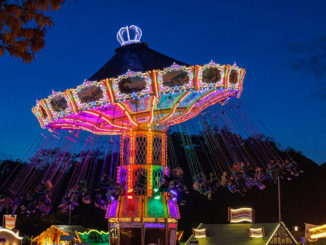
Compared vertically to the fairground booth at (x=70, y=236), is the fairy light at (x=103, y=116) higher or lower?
higher

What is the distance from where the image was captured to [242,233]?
22500mm

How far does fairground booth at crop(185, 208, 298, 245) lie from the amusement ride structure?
3.46 m

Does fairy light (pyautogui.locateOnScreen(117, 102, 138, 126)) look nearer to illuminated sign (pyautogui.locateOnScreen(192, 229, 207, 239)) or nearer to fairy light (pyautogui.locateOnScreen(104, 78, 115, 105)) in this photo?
fairy light (pyautogui.locateOnScreen(104, 78, 115, 105))

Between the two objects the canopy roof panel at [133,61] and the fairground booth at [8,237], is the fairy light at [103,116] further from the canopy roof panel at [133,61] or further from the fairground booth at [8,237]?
the fairground booth at [8,237]

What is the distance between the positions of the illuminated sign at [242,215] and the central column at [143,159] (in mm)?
5219

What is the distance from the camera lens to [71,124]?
22.4 m

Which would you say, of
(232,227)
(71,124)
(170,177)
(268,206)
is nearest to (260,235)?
(232,227)

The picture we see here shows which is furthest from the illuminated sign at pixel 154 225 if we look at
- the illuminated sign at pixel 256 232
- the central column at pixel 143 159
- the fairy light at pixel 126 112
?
the illuminated sign at pixel 256 232

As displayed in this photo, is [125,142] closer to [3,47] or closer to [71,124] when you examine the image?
[71,124]

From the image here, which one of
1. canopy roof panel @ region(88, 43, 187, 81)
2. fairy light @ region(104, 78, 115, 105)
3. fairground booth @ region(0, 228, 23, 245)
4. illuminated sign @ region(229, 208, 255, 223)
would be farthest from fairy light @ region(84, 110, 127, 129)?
fairground booth @ region(0, 228, 23, 245)

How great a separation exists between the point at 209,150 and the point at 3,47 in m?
32.9

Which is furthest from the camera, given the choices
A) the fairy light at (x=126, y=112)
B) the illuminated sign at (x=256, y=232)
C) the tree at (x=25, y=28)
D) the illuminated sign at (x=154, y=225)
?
the illuminated sign at (x=256, y=232)

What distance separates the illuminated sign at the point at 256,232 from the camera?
70.0 feet

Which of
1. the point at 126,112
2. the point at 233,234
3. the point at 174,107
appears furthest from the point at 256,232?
the point at 126,112
